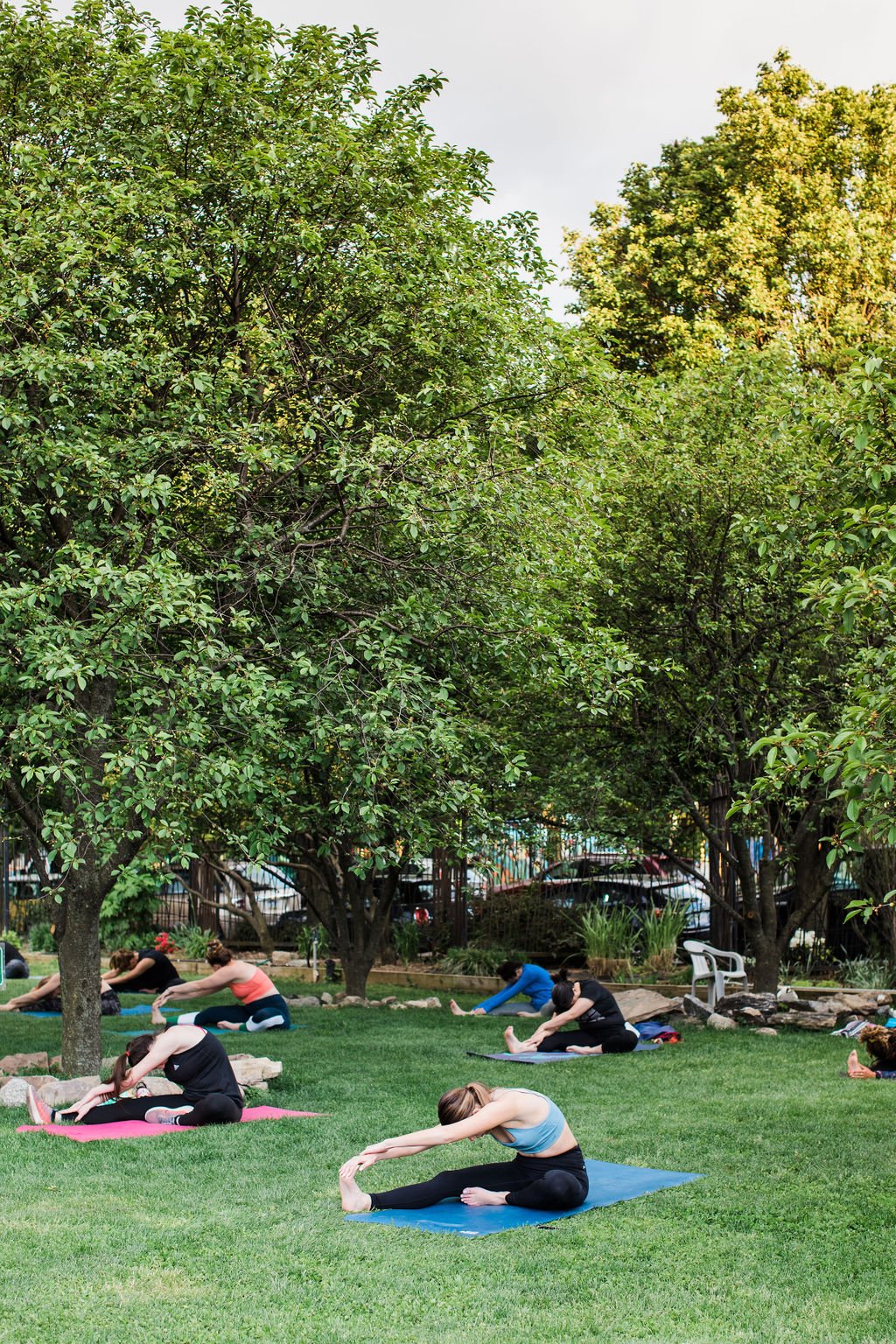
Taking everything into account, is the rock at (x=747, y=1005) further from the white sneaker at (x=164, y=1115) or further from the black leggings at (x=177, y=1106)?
the white sneaker at (x=164, y=1115)

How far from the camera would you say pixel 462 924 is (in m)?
21.4

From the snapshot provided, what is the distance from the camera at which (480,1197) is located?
22.2ft

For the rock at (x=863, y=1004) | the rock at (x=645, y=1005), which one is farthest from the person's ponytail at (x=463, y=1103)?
the rock at (x=863, y=1004)

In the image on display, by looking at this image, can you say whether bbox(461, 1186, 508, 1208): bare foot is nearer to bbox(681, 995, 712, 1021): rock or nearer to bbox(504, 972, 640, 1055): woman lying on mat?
bbox(504, 972, 640, 1055): woman lying on mat

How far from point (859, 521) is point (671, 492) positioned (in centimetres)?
765

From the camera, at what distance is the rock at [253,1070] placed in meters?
10.4

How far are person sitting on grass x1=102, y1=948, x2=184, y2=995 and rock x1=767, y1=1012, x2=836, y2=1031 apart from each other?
815 centimetres

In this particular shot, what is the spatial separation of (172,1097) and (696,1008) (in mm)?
7917

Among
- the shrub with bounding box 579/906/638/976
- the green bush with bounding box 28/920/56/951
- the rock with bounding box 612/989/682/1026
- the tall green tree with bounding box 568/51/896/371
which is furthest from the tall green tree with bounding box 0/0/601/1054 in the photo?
the green bush with bounding box 28/920/56/951

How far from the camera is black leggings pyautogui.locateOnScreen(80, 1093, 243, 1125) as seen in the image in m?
8.98

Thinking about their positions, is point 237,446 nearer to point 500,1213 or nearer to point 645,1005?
point 500,1213

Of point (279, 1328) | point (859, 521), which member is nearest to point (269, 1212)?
point (279, 1328)

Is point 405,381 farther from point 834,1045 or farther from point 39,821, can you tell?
point 834,1045

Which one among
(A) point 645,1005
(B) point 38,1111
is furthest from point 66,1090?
(A) point 645,1005
